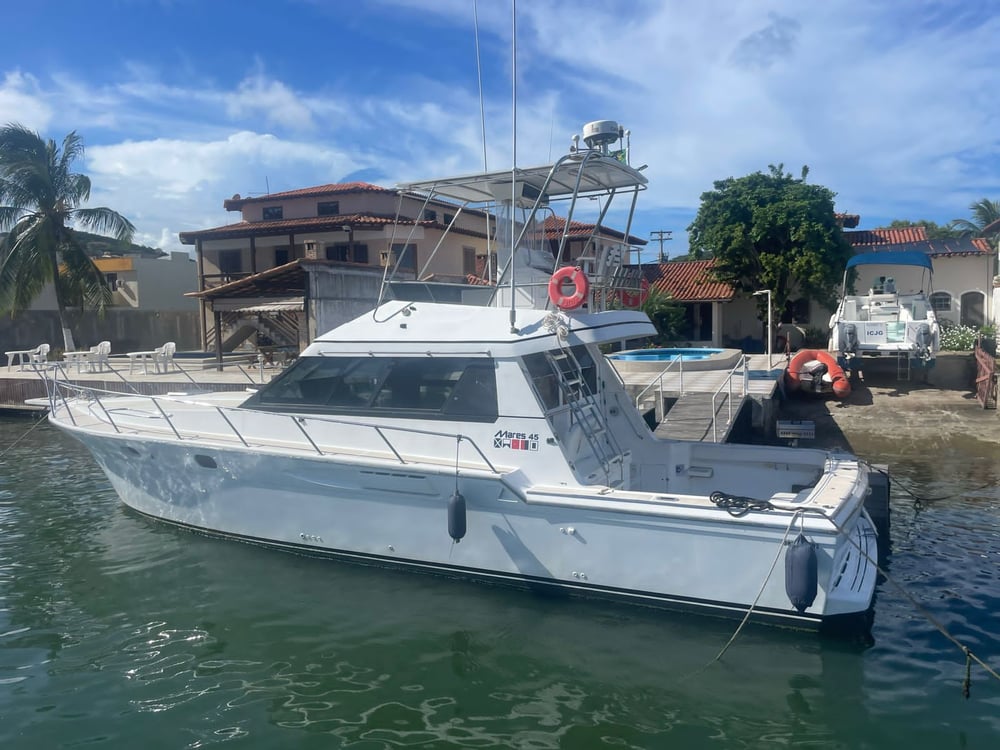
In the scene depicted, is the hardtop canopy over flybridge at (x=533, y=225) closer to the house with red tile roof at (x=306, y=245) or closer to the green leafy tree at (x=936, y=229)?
the house with red tile roof at (x=306, y=245)

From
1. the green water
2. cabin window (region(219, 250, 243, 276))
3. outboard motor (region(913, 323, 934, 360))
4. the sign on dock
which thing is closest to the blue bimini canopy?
outboard motor (region(913, 323, 934, 360))

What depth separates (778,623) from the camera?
5.30 meters

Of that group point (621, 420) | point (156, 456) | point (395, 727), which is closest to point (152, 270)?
point (156, 456)

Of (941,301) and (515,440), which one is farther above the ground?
(941,301)

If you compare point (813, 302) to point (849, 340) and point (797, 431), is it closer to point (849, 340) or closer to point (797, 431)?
point (849, 340)

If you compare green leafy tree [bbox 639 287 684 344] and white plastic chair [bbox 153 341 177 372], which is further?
green leafy tree [bbox 639 287 684 344]

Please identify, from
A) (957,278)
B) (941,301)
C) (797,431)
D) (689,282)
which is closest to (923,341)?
(797,431)

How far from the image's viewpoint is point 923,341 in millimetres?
15172

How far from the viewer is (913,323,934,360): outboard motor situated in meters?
15.1

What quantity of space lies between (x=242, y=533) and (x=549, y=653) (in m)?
3.33

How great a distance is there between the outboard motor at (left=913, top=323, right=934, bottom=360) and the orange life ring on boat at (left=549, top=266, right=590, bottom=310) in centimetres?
1171

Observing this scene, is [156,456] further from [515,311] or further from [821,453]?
[821,453]

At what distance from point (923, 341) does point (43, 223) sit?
23.9 m

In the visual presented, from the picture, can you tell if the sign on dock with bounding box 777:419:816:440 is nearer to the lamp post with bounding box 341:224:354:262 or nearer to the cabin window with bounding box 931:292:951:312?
the cabin window with bounding box 931:292:951:312
